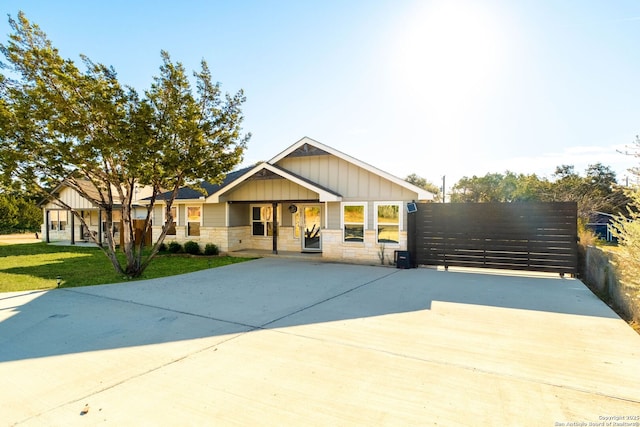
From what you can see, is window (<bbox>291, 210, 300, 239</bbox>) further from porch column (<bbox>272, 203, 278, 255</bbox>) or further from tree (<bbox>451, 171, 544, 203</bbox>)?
tree (<bbox>451, 171, 544, 203</bbox>)

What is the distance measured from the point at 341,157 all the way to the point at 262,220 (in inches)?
222

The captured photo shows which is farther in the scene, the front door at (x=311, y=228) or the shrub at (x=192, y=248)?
the shrub at (x=192, y=248)

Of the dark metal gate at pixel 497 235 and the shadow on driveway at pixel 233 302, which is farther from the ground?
the dark metal gate at pixel 497 235

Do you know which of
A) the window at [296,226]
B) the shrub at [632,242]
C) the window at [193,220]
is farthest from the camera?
the window at [193,220]

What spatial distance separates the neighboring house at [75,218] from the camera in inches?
883

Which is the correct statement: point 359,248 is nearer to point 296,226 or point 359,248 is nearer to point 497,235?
point 296,226

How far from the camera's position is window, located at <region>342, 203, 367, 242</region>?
44.6 feet

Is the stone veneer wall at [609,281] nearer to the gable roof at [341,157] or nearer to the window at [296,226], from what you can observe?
the gable roof at [341,157]

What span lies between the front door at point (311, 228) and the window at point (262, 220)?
1827 millimetres

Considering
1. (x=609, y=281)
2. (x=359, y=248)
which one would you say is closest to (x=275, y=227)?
(x=359, y=248)

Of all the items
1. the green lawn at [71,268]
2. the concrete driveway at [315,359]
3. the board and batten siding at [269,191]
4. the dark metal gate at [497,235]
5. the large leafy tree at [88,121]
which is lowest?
the concrete driveway at [315,359]

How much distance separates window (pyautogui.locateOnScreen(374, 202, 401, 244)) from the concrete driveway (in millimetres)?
4994

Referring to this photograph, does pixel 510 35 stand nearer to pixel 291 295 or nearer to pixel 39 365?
pixel 291 295

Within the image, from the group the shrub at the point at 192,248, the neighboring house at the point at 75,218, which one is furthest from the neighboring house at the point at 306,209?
the neighboring house at the point at 75,218
